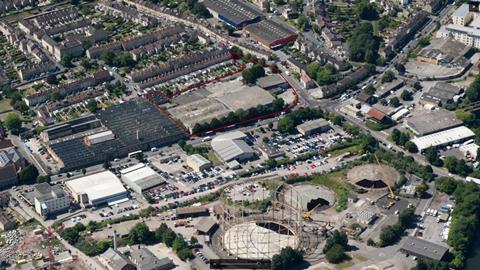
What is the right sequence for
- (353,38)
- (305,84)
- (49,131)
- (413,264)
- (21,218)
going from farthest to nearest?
(353,38) < (305,84) < (49,131) < (21,218) < (413,264)

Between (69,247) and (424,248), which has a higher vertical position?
(424,248)

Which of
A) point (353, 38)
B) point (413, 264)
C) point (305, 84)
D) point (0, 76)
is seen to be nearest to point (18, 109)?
point (0, 76)

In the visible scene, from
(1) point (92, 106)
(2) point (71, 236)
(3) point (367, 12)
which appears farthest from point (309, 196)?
(3) point (367, 12)

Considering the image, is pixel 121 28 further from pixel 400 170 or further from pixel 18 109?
pixel 400 170

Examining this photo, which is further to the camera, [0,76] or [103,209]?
[0,76]

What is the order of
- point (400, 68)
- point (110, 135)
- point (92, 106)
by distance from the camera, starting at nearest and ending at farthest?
point (110, 135) → point (92, 106) → point (400, 68)

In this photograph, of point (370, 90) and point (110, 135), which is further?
point (370, 90)

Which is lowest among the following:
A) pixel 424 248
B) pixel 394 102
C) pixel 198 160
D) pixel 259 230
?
pixel 198 160

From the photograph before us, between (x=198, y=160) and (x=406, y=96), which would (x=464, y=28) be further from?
(x=198, y=160)
